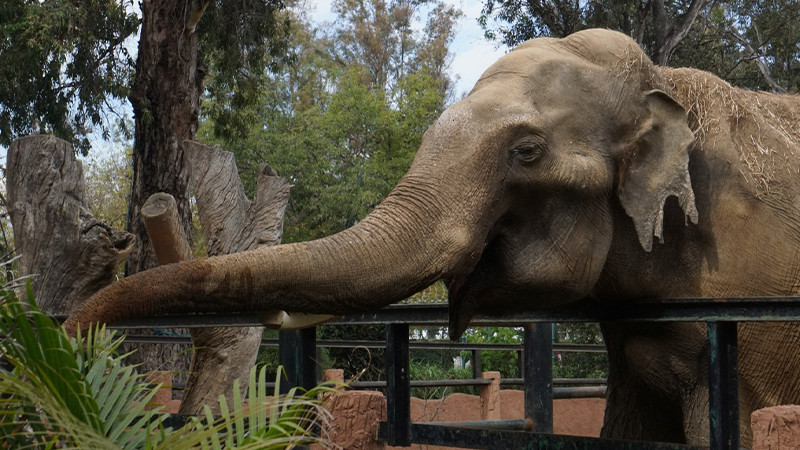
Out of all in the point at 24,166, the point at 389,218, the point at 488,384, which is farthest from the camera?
the point at 488,384

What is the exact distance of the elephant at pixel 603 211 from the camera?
3656 millimetres

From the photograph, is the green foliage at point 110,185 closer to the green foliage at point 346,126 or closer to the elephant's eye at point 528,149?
the green foliage at point 346,126

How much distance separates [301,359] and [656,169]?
1519 millimetres

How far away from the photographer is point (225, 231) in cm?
775

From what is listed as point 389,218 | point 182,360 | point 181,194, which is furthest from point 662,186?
point 182,360

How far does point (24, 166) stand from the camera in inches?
286

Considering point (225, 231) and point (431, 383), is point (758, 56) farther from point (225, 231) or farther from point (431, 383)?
point (225, 231)

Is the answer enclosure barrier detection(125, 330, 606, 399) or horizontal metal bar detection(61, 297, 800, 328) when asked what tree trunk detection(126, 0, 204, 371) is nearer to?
enclosure barrier detection(125, 330, 606, 399)

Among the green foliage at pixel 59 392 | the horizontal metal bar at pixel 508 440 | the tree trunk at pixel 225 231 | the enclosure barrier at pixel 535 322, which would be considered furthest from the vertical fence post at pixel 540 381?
the green foliage at pixel 59 392

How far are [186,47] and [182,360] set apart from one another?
13.6 ft

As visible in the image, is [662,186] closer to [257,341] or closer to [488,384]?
[257,341]

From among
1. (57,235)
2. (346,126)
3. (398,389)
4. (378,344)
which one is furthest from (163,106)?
(346,126)

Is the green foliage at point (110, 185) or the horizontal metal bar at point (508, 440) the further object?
the green foliage at point (110, 185)

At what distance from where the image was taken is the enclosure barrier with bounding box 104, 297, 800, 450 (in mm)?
3039
